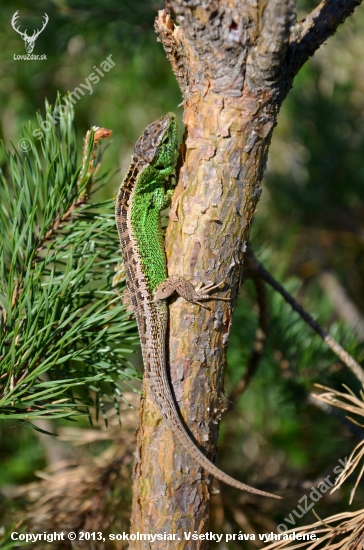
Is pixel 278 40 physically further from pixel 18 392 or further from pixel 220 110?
pixel 18 392

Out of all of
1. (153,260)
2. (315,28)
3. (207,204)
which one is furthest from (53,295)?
(315,28)

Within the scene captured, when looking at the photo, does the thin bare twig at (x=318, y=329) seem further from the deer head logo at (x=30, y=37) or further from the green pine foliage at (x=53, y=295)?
the deer head logo at (x=30, y=37)

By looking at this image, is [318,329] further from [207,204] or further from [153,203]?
[153,203]

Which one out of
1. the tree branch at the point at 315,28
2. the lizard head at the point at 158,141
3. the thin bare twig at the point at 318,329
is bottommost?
the thin bare twig at the point at 318,329

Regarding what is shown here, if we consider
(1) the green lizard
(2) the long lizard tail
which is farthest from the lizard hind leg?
(2) the long lizard tail

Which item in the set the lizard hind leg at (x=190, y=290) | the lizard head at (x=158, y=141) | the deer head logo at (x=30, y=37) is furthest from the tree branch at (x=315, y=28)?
the deer head logo at (x=30, y=37)

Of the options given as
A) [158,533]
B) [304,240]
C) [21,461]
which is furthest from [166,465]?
[304,240]
